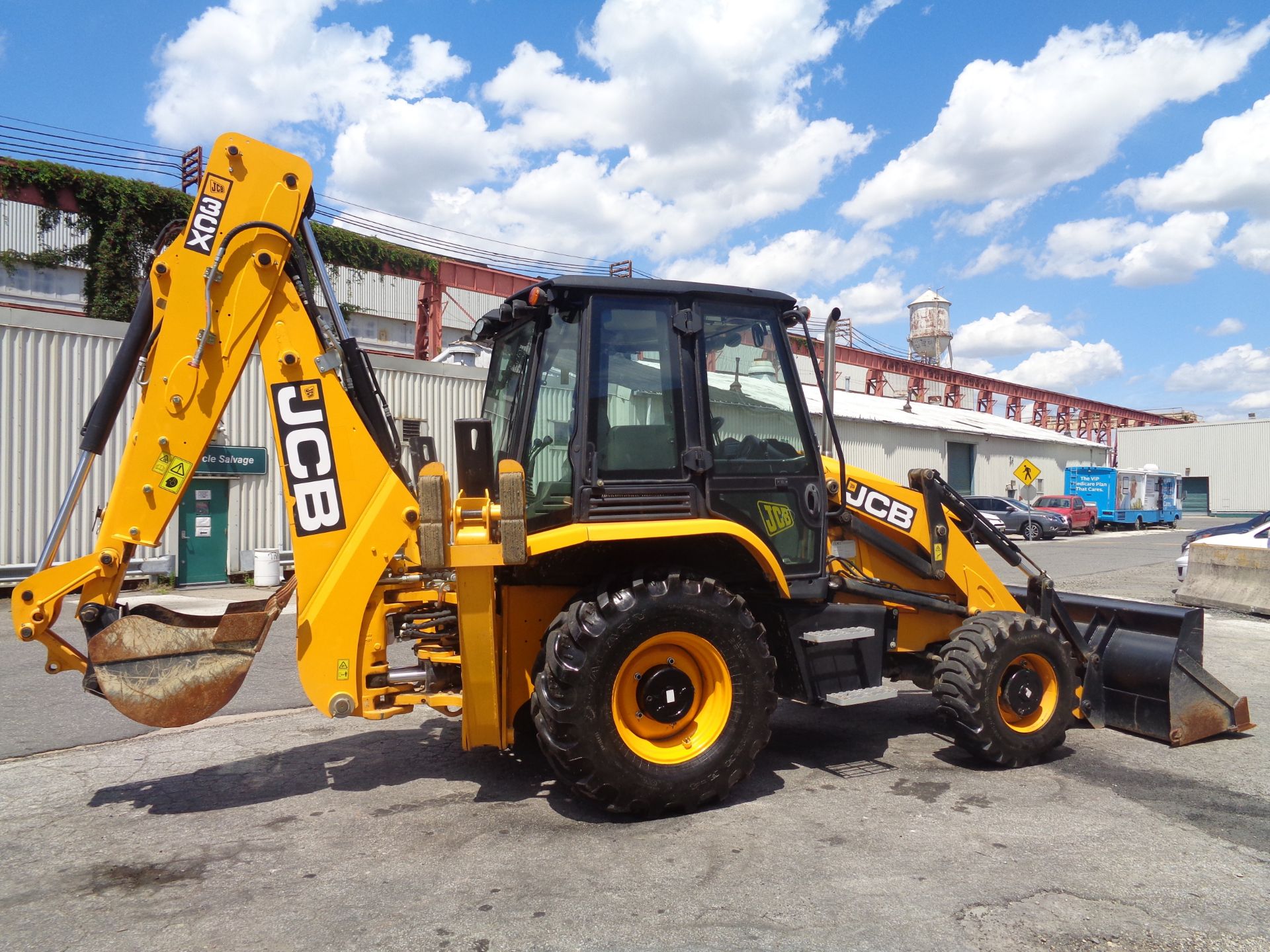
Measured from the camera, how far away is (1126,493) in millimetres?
38156

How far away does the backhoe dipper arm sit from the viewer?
14.4 feet

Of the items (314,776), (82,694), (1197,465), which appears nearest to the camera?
(314,776)

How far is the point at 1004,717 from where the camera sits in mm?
5438

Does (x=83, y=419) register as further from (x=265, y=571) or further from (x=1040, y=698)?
(x=1040, y=698)

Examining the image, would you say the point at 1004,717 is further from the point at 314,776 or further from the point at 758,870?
the point at 314,776

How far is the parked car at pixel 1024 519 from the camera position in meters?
31.3

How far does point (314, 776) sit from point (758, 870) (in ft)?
8.91

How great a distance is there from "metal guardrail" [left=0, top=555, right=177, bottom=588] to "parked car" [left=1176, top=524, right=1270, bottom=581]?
1548cm

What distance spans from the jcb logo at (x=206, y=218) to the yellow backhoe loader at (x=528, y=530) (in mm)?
12

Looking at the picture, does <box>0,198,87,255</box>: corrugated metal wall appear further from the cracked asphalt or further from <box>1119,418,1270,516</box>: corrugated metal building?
<box>1119,418,1270,516</box>: corrugated metal building

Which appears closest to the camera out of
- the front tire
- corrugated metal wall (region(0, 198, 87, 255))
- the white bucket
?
the front tire

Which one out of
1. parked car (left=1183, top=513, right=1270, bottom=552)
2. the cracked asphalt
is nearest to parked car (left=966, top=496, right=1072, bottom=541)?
parked car (left=1183, top=513, right=1270, bottom=552)

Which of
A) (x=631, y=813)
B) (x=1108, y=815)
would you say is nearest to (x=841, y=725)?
(x=1108, y=815)

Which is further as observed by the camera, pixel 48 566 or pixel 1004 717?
pixel 1004 717
